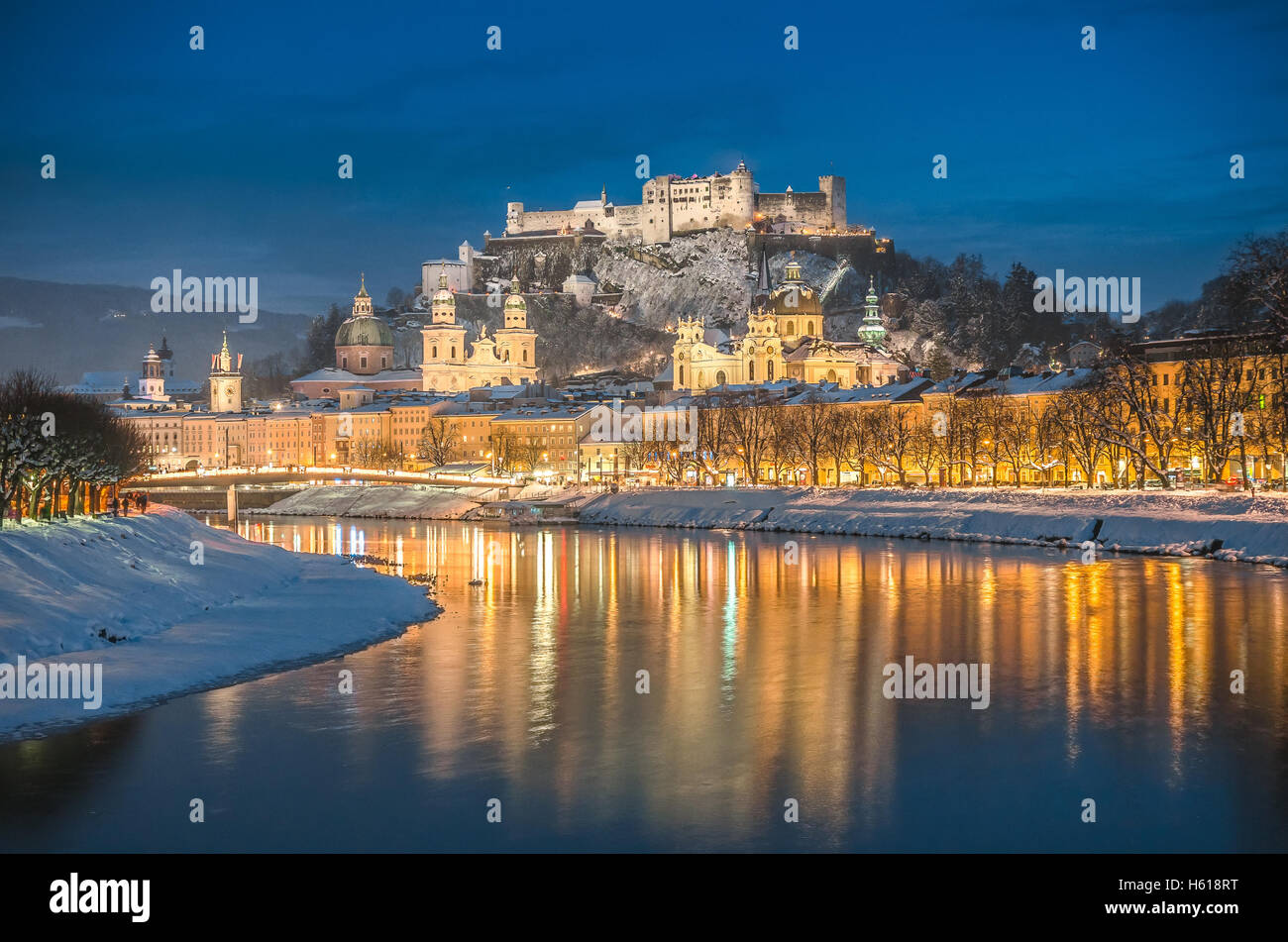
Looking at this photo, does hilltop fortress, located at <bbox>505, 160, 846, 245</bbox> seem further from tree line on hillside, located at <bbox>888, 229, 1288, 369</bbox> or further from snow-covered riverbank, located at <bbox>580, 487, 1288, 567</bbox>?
snow-covered riverbank, located at <bbox>580, 487, 1288, 567</bbox>

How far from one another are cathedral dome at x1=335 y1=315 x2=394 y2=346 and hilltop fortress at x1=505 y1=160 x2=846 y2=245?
32026 millimetres

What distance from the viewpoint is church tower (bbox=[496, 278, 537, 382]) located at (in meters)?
170

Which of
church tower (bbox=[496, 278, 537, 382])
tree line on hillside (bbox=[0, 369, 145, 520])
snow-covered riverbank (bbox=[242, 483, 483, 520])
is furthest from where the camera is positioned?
church tower (bbox=[496, 278, 537, 382])

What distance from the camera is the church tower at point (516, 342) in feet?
559

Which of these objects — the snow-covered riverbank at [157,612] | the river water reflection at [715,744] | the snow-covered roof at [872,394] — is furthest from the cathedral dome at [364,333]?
the river water reflection at [715,744]

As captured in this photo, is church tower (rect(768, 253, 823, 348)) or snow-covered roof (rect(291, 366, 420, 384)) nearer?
church tower (rect(768, 253, 823, 348))

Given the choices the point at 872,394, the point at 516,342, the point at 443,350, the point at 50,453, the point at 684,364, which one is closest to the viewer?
the point at 50,453

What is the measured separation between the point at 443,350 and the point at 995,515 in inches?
4724

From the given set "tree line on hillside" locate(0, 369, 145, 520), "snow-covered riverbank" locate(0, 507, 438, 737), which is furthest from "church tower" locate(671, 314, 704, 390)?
"snow-covered riverbank" locate(0, 507, 438, 737)

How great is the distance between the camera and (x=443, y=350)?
166875mm

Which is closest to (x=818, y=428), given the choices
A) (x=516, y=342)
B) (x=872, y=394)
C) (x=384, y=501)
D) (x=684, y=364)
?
(x=872, y=394)

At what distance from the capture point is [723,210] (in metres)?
170

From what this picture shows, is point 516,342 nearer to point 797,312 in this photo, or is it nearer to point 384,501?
point 797,312
